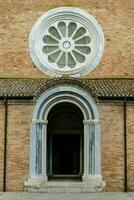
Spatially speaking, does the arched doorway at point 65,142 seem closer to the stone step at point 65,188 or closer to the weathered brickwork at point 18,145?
the weathered brickwork at point 18,145

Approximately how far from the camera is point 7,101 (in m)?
22.5

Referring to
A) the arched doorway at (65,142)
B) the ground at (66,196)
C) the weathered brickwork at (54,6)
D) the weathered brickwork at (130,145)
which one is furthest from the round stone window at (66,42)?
the ground at (66,196)

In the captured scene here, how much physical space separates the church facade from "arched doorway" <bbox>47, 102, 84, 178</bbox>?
0.05m

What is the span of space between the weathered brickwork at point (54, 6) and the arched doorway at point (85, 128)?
12.9 feet

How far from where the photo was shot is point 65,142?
25.8m

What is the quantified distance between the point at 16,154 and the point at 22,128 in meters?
1.10

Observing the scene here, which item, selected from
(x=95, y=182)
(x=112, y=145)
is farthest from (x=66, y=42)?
(x=95, y=182)

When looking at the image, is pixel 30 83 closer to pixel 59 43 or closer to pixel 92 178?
pixel 59 43

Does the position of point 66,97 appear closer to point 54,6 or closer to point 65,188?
point 65,188

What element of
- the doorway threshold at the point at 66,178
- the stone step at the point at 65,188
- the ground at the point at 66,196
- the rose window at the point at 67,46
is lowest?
the ground at the point at 66,196

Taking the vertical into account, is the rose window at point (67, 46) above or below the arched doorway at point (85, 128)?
above

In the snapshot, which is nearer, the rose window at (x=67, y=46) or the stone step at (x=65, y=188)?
the stone step at (x=65, y=188)

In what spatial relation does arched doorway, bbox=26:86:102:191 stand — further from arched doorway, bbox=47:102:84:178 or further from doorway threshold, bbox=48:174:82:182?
arched doorway, bbox=47:102:84:178

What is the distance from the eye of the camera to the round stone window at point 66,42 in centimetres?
2617
